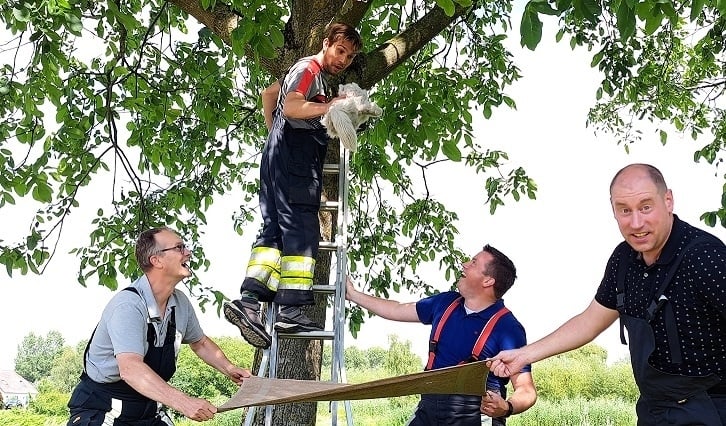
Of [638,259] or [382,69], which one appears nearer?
[638,259]

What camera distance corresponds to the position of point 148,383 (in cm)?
343

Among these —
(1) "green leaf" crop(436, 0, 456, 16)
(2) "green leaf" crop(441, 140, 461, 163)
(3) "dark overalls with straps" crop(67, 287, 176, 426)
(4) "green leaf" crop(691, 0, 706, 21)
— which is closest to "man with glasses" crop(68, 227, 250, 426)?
(3) "dark overalls with straps" crop(67, 287, 176, 426)

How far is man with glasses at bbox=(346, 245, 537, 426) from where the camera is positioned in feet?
12.5

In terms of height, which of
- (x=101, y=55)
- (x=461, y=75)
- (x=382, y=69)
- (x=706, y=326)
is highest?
(x=101, y=55)

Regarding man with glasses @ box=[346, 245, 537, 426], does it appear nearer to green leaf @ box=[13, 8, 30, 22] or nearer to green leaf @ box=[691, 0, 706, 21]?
green leaf @ box=[691, 0, 706, 21]

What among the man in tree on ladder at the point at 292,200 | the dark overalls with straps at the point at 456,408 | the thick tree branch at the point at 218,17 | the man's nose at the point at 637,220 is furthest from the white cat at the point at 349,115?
the thick tree branch at the point at 218,17

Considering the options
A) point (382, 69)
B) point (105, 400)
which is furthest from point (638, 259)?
point (382, 69)

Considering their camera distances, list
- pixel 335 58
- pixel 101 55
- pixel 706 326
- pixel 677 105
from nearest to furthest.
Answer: pixel 706 326
pixel 335 58
pixel 101 55
pixel 677 105

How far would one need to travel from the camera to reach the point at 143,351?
3.57m

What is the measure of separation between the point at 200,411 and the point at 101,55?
6.02m

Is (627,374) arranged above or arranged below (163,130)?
below

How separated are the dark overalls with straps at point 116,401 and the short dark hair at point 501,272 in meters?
1.66

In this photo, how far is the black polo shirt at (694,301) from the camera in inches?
103

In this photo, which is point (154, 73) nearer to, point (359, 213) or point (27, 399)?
point (359, 213)
